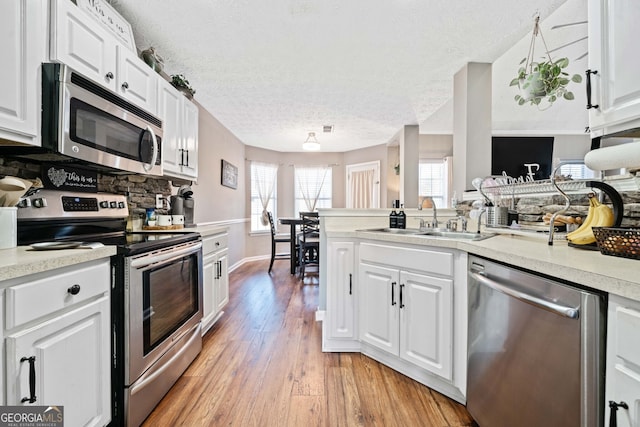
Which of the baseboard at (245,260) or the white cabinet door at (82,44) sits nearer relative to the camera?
the white cabinet door at (82,44)

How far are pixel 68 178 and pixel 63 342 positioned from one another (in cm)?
106

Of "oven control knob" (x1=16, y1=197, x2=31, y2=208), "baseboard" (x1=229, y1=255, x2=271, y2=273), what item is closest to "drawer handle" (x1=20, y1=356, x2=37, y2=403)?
"oven control knob" (x1=16, y1=197, x2=31, y2=208)

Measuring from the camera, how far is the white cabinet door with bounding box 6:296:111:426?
0.84 metres

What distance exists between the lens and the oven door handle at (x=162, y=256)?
1.30 m

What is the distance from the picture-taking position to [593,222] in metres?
1.20

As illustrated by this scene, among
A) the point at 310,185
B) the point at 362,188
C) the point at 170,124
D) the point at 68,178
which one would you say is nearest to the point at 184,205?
the point at 170,124

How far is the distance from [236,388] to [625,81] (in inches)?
91.5

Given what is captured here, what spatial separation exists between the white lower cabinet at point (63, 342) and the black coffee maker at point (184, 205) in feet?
4.75

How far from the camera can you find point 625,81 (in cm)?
106

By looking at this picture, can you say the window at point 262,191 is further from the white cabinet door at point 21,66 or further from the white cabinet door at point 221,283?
the white cabinet door at point 21,66

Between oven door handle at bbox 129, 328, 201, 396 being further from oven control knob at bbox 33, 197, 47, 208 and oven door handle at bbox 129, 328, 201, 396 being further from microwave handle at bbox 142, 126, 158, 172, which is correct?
microwave handle at bbox 142, 126, 158, 172

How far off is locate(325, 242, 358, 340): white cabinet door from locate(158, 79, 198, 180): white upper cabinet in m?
1.53

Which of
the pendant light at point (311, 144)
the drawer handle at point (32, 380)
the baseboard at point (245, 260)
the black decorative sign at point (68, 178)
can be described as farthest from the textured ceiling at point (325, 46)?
the baseboard at point (245, 260)

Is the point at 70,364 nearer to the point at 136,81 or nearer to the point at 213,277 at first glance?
the point at 213,277
